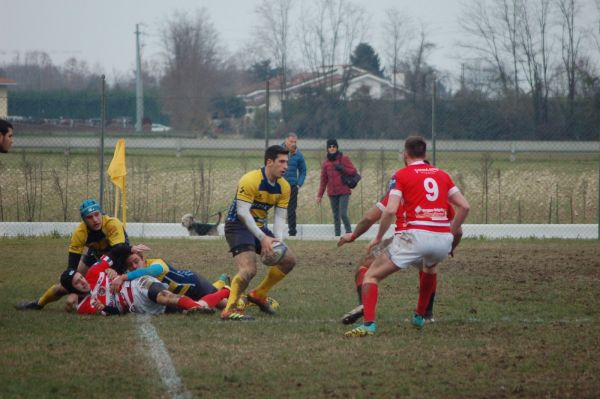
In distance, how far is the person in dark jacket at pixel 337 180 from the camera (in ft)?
56.2

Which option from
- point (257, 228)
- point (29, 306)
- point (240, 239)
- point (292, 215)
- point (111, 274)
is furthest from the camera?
point (292, 215)

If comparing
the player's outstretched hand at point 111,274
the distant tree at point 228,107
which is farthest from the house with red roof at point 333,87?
the player's outstretched hand at point 111,274

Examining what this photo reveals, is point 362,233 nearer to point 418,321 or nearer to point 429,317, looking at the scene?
point 418,321

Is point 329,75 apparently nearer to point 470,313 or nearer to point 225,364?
point 470,313

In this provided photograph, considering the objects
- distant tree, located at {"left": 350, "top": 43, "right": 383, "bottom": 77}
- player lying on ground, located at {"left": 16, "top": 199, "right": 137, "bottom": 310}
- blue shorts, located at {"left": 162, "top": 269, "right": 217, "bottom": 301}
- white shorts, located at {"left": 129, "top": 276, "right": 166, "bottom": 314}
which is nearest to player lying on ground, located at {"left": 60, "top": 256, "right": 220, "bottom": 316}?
white shorts, located at {"left": 129, "top": 276, "right": 166, "bottom": 314}

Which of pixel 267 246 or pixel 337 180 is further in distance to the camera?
pixel 337 180

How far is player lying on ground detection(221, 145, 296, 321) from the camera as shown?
871cm

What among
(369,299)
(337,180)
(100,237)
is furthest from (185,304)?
(337,180)

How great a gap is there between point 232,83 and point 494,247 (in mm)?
32687

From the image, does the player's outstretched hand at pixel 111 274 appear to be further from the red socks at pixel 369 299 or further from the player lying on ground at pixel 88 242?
the red socks at pixel 369 299

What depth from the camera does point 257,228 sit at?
8.72 meters

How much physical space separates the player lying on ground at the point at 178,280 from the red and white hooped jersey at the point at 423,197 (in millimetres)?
2554

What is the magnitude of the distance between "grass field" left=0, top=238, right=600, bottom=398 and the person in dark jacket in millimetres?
5148

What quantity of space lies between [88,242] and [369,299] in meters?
3.49
